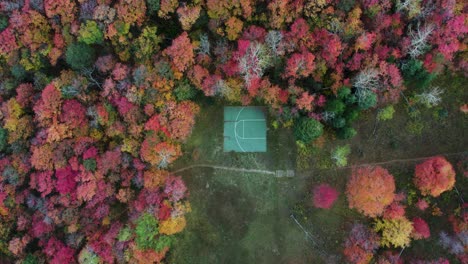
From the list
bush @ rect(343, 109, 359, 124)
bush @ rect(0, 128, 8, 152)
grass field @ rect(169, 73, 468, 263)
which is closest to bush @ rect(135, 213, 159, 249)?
grass field @ rect(169, 73, 468, 263)

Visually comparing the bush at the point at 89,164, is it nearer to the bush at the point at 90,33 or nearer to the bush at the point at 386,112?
the bush at the point at 90,33

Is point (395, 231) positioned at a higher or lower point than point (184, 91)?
lower

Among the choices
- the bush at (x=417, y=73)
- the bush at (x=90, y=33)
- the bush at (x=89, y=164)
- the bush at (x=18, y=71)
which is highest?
the bush at (x=90, y=33)

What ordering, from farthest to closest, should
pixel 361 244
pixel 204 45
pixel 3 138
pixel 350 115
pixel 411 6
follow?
pixel 3 138
pixel 204 45
pixel 361 244
pixel 350 115
pixel 411 6

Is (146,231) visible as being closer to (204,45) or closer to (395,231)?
(204,45)

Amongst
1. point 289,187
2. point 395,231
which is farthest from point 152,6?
point 395,231

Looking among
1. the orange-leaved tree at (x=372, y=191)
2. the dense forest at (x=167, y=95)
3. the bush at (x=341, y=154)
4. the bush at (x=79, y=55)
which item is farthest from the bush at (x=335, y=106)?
the bush at (x=79, y=55)
